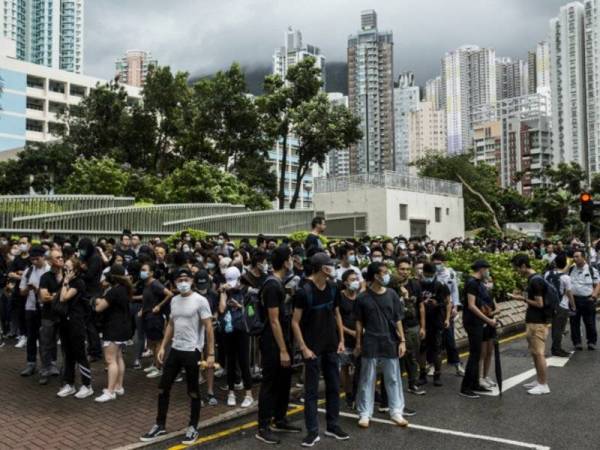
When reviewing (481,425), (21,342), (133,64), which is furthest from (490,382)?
(133,64)

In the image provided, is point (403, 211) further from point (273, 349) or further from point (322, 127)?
point (273, 349)

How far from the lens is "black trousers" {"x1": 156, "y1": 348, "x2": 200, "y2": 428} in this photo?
20.1 ft

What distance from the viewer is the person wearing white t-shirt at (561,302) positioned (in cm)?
1052

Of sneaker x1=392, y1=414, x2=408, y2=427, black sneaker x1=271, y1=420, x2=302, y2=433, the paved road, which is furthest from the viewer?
sneaker x1=392, y1=414, x2=408, y2=427

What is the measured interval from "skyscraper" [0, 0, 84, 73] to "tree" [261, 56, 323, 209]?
9814 cm

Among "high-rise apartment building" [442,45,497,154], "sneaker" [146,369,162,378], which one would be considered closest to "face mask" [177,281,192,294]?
"sneaker" [146,369,162,378]

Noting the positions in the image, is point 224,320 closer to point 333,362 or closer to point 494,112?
point 333,362

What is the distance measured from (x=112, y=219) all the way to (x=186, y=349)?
15916 millimetres

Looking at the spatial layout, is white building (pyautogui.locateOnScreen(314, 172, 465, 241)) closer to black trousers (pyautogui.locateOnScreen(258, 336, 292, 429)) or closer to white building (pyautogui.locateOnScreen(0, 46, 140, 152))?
black trousers (pyautogui.locateOnScreen(258, 336, 292, 429))

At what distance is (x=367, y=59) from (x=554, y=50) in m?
35.7

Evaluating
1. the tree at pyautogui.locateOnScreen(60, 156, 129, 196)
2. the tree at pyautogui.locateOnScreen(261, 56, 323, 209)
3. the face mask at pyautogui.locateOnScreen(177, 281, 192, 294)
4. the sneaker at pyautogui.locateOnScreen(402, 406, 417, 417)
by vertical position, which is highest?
the tree at pyautogui.locateOnScreen(261, 56, 323, 209)

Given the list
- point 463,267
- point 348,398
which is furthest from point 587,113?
point 348,398

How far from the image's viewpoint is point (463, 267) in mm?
14555

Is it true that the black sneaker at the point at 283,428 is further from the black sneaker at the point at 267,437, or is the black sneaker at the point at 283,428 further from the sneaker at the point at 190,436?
the sneaker at the point at 190,436
